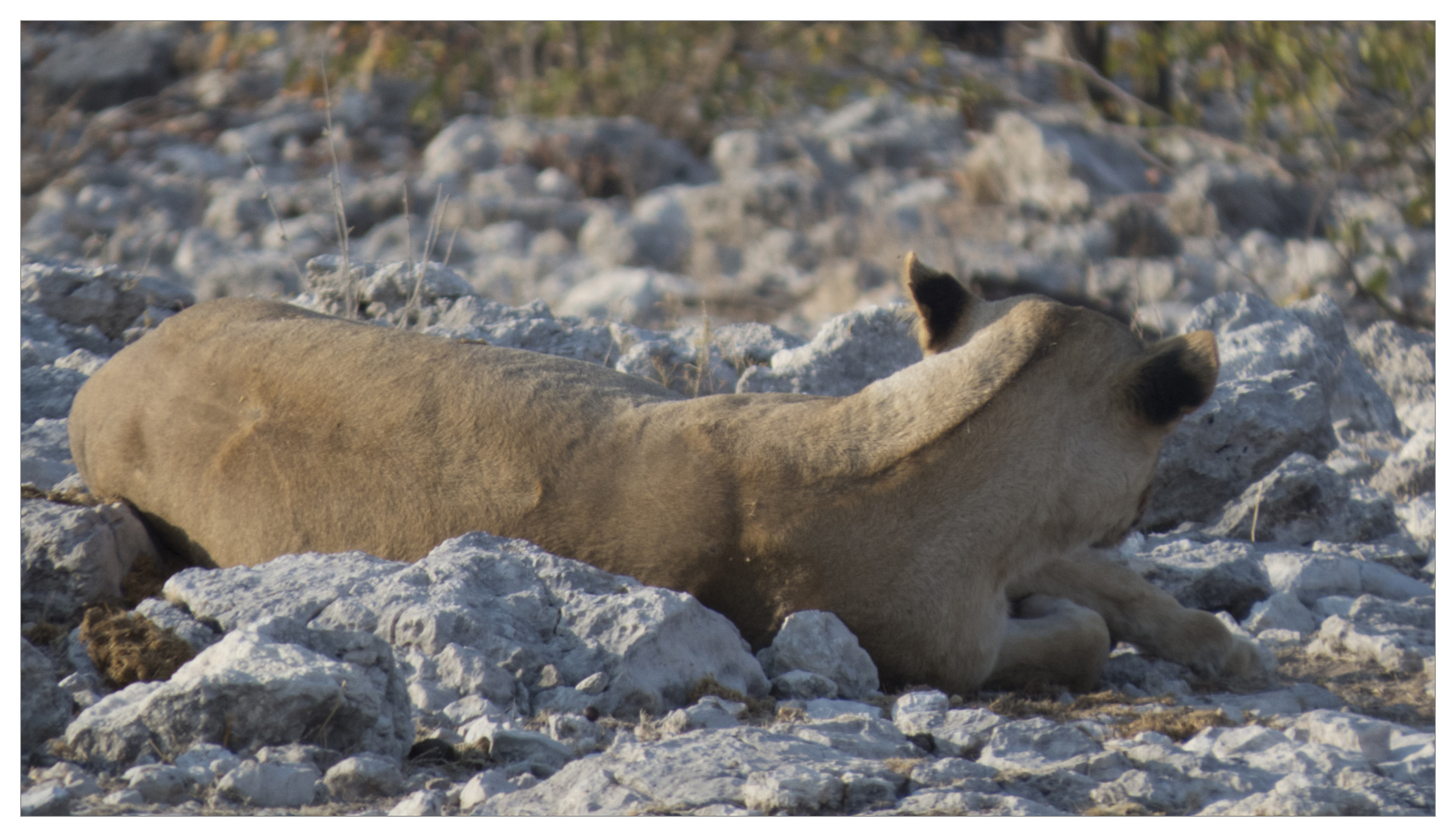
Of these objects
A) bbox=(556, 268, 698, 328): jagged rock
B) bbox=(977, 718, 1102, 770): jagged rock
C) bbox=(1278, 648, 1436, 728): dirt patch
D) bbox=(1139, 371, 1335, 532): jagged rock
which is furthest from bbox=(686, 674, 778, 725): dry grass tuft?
bbox=(556, 268, 698, 328): jagged rock

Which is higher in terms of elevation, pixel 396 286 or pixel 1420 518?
pixel 396 286

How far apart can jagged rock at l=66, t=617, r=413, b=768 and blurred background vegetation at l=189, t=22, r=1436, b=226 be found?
7.21 m

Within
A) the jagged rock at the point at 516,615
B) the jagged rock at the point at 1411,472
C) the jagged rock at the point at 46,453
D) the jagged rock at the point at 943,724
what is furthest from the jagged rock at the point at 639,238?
the jagged rock at the point at 943,724

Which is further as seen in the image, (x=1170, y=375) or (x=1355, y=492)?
(x=1355, y=492)

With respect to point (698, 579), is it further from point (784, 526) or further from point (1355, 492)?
point (1355, 492)

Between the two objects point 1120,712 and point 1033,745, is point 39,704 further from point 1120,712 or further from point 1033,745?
point 1120,712

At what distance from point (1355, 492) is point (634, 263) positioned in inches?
268

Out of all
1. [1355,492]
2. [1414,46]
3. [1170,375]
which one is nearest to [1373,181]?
[1414,46]

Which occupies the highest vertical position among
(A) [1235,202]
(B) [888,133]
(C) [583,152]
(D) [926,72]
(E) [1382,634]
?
(D) [926,72]

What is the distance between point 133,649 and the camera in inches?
138

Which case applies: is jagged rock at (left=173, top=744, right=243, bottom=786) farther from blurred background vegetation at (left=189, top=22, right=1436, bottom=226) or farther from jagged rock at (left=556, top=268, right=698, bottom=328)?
blurred background vegetation at (left=189, top=22, right=1436, bottom=226)

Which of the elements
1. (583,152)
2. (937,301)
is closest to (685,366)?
(937,301)

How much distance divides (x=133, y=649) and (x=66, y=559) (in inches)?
31.5

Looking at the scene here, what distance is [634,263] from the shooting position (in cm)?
1159
